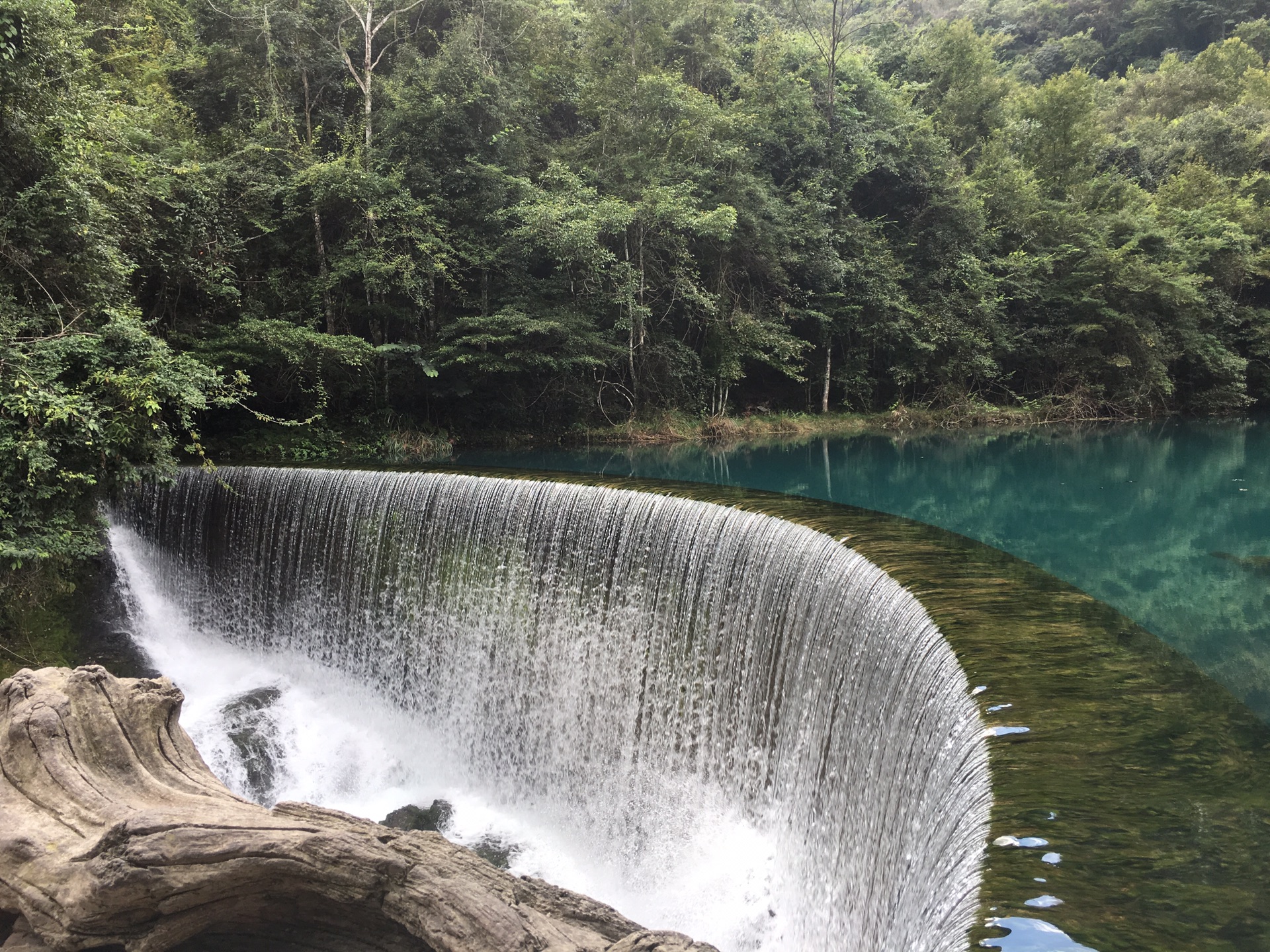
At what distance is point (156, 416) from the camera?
7262mm

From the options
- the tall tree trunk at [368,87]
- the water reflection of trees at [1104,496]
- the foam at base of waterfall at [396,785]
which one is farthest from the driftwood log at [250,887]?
the tall tree trunk at [368,87]

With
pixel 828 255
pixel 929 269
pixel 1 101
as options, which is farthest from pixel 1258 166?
pixel 1 101

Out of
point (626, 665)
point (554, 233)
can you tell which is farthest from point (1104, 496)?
point (554, 233)

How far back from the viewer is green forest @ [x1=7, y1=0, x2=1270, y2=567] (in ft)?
21.6

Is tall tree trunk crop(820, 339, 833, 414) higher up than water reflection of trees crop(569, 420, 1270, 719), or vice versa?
tall tree trunk crop(820, 339, 833, 414)

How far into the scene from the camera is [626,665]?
19.6 ft

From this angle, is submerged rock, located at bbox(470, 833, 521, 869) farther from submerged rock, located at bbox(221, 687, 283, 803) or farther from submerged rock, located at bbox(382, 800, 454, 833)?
submerged rock, located at bbox(221, 687, 283, 803)

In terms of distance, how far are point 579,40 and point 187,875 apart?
1869cm

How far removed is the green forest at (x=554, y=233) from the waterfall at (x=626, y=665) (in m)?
1.46

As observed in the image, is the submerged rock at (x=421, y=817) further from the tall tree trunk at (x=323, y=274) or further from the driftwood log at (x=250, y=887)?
the tall tree trunk at (x=323, y=274)

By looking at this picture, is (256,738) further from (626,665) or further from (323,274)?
(323,274)

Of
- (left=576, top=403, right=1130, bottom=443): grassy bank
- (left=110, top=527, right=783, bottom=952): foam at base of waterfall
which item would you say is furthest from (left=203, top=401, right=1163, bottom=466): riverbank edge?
(left=110, top=527, right=783, bottom=952): foam at base of waterfall

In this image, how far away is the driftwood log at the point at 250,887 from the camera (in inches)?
88.7

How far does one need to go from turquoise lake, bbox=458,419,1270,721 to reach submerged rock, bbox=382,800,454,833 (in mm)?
5179
